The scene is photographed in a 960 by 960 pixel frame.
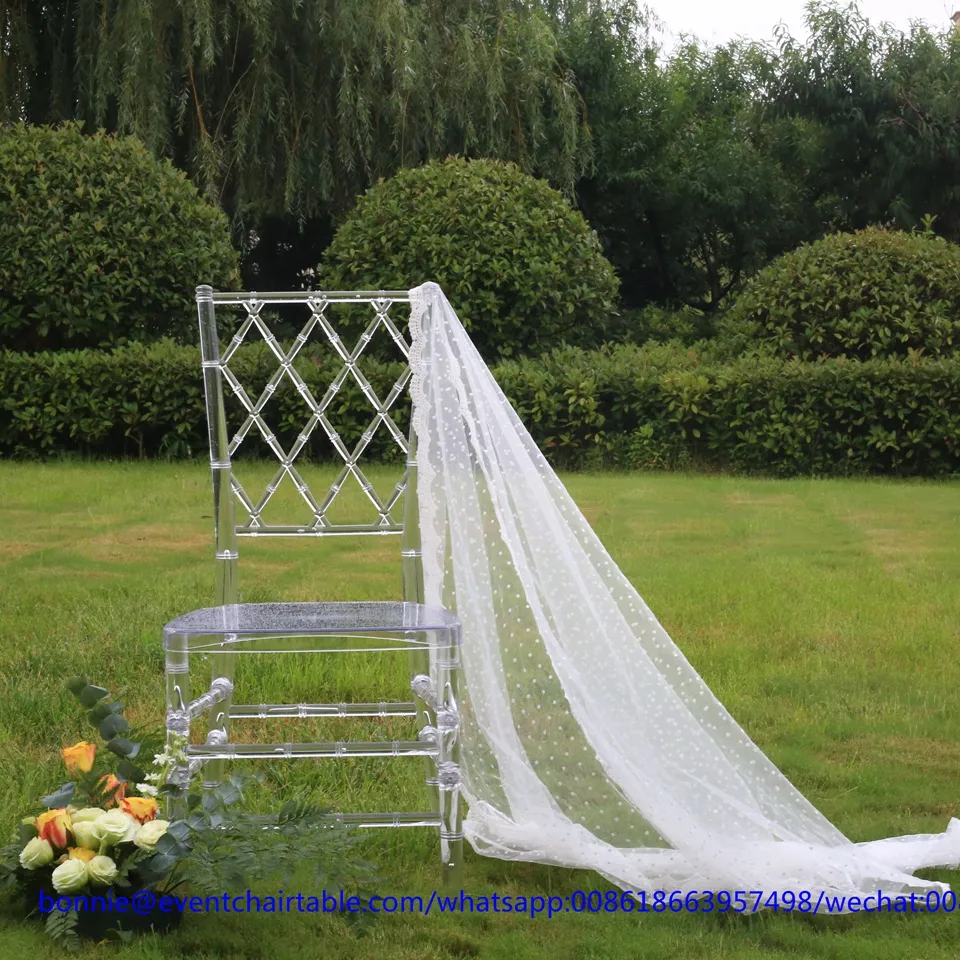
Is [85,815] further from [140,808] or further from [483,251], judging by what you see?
[483,251]

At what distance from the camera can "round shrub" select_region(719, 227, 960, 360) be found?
8.67 m

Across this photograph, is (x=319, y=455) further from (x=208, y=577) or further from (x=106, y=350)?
(x=208, y=577)

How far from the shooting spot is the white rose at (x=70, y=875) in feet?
7.49

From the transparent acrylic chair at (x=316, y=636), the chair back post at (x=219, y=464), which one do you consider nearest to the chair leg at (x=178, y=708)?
the transparent acrylic chair at (x=316, y=636)

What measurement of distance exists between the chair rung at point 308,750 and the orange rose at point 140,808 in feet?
0.48

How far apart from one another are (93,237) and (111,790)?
21.3 feet

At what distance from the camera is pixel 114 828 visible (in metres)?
2.32

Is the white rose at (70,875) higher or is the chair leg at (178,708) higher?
the chair leg at (178,708)

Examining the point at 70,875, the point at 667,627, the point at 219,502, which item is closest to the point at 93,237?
the point at 667,627

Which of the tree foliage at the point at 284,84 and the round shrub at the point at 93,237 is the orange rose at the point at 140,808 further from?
the tree foliage at the point at 284,84

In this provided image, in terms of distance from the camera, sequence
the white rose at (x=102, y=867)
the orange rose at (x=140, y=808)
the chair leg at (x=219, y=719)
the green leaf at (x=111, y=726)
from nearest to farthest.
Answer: the white rose at (x=102, y=867), the orange rose at (x=140, y=808), the green leaf at (x=111, y=726), the chair leg at (x=219, y=719)

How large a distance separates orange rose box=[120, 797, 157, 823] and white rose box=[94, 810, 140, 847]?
0.03 metres

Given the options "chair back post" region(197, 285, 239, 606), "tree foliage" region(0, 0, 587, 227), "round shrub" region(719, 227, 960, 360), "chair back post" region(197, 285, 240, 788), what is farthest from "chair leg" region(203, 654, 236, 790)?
"tree foliage" region(0, 0, 587, 227)

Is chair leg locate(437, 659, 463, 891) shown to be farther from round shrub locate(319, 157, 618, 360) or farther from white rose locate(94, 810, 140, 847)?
round shrub locate(319, 157, 618, 360)
